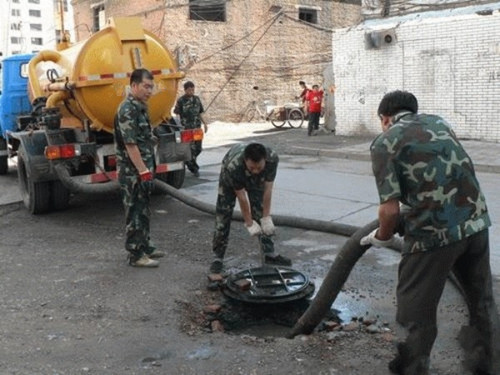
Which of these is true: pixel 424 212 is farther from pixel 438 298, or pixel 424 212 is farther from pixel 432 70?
pixel 432 70

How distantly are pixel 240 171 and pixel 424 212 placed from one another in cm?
202

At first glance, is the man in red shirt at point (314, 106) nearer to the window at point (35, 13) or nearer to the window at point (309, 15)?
the window at point (309, 15)

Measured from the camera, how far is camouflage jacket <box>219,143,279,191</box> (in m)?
4.68

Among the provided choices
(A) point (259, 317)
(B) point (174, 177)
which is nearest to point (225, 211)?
(A) point (259, 317)

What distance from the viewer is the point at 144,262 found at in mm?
5453

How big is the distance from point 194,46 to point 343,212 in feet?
53.0

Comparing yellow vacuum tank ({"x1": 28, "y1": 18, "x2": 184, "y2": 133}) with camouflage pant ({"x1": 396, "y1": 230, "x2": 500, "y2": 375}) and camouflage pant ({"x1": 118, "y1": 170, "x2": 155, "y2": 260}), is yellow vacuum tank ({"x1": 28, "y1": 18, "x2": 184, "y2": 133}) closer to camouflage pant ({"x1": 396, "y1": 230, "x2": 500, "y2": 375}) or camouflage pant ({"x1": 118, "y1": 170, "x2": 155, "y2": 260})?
camouflage pant ({"x1": 118, "y1": 170, "x2": 155, "y2": 260})

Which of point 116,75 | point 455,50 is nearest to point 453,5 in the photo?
point 455,50

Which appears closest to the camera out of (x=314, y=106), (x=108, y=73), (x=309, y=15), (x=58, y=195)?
(x=108, y=73)

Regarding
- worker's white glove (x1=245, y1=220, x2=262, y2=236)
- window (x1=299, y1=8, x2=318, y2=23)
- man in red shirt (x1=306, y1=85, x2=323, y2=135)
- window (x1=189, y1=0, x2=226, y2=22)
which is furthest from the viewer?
window (x1=299, y1=8, x2=318, y2=23)

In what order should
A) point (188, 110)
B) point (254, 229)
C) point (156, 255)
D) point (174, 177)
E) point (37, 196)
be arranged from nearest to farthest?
point (254, 229), point (156, 255), point (37, 196), point (174, 177), point (188, 110)

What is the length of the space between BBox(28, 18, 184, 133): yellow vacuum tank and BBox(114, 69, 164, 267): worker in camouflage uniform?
1.69 metres

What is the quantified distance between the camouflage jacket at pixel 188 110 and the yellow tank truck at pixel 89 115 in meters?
1.76

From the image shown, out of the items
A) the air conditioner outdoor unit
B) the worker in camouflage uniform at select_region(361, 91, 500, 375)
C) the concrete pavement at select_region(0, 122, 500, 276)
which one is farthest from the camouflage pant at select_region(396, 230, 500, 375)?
the air conditioner outdoor unit
